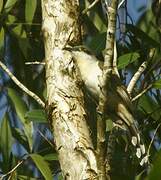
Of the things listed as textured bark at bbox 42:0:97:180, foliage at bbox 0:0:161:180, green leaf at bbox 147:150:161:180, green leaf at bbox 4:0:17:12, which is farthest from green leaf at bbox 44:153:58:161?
green leaf at bbox 147:150:161:180

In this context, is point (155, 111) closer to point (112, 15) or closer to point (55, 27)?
point (55, 27)

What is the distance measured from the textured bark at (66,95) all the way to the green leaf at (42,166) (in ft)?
1.08

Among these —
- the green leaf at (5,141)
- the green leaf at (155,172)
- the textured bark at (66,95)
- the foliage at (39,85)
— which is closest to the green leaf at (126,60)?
the foliage at (39,85)

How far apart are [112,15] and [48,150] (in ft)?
4.01

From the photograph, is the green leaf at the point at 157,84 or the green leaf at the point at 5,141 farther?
the green leaf at the point at 5,141

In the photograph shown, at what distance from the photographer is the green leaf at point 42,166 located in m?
2.50

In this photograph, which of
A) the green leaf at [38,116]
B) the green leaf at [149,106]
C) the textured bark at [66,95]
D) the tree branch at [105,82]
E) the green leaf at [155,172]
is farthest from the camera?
the green leaf at [149,106]

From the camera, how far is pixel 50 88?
91.4 inches

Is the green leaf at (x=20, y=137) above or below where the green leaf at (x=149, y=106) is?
below

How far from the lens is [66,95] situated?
227 cm

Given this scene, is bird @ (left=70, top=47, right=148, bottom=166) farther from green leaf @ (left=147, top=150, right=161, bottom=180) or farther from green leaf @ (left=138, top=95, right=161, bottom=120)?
green leaf @ (left=147, top=150, right=161, bottom=180)

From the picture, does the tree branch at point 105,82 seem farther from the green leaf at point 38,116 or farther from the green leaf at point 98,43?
the green leaf at point 98,43

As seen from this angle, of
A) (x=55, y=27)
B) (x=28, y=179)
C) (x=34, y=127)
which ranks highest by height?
(x=55, y=27)

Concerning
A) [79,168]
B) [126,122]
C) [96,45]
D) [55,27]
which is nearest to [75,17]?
[55,27]
